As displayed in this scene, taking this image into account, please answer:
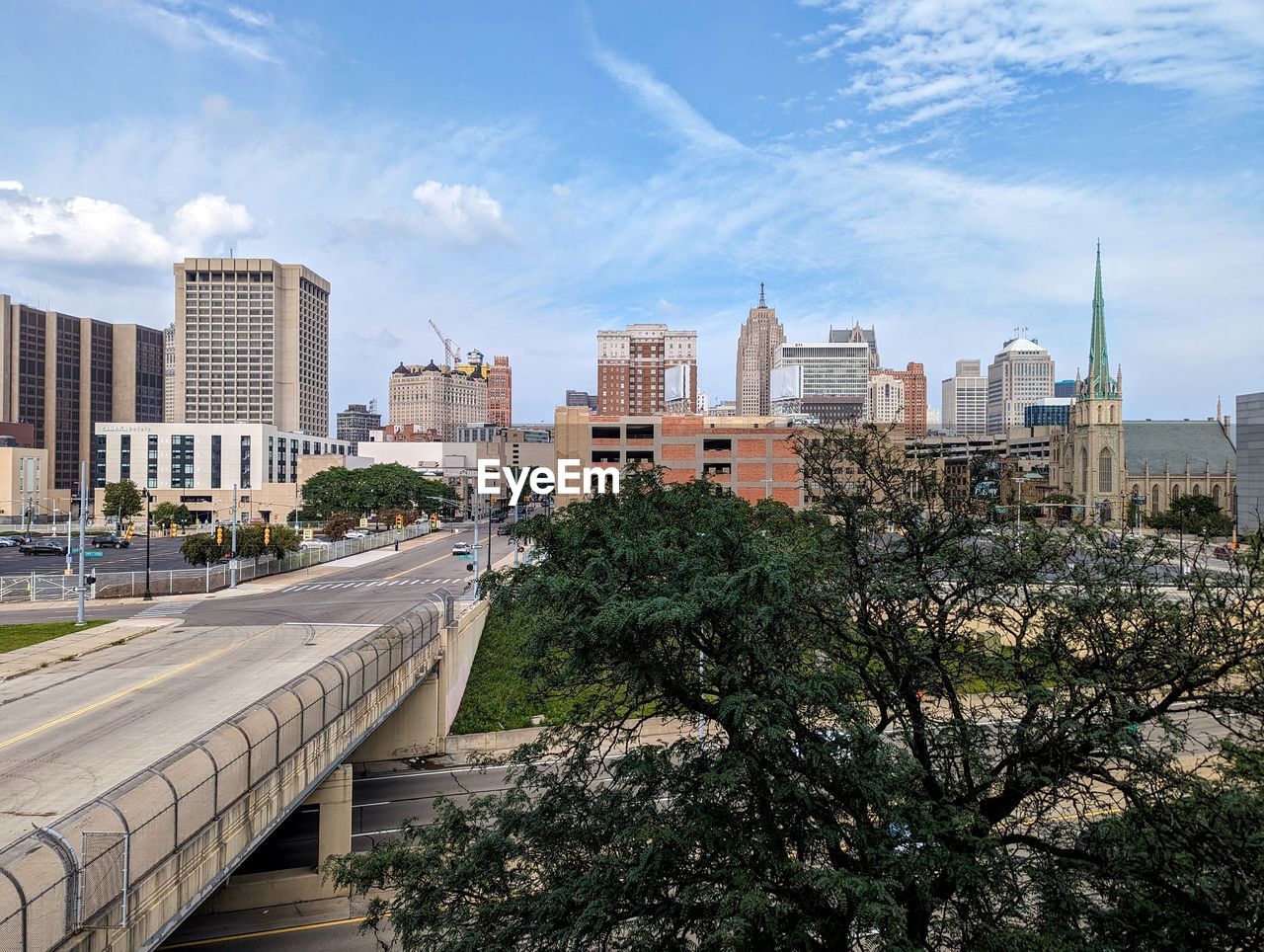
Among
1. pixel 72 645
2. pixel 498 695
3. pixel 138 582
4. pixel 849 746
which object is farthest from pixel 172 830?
pixel 138 582

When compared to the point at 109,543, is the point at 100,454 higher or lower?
higher

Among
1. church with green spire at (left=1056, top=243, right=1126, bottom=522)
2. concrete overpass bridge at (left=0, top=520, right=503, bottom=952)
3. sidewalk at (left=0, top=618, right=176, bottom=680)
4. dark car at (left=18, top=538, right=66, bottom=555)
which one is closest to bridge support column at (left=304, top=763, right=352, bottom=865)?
concrete overpass bridge at (left=0, top=520, right=503, bottom=952)

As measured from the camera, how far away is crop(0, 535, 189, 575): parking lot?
6869 centimetres

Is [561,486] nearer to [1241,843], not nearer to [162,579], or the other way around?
[162,579]

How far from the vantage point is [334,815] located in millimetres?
22000

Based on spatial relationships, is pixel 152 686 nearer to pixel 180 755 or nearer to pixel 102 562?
pixel 180 755

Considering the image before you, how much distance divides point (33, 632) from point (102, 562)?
134 feet

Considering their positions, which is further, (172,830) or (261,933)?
(261,933)

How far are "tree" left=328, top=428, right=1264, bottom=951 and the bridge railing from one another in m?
2.69

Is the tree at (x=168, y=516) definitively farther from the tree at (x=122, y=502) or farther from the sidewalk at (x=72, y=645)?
the sidewalk at (x=72, y=645)

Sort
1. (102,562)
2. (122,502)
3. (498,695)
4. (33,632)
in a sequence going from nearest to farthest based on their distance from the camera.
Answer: (498,695), (33,632), (102,562), (122,502)

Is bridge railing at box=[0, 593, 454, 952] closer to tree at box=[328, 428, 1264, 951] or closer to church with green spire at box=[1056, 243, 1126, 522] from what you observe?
tree at box=[328, 428, 1264, 951]
